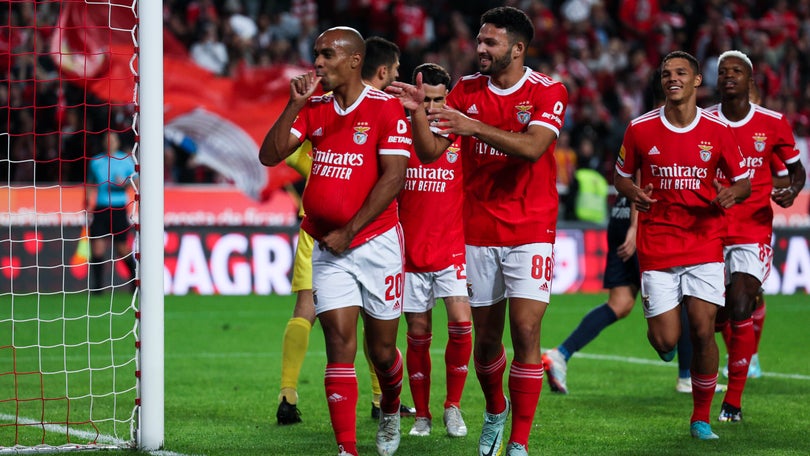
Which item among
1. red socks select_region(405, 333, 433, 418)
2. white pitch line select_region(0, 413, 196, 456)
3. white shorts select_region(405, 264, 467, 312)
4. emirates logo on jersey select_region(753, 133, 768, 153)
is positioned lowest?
white pitch line select_region(0, 413, 196, 456)

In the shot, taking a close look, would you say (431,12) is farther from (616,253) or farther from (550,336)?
(616,253)

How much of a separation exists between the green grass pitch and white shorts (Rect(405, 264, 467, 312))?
0.79m

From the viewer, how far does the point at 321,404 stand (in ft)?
27.9

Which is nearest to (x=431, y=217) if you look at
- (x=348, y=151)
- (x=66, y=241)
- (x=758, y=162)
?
(x=348, y=151)

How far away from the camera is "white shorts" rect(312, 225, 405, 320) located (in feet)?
19.8

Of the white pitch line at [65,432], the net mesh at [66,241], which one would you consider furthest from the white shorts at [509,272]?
the net mesh at [66,241]

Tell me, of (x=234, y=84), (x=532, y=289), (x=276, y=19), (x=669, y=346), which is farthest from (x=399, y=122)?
(x=276, y=19)

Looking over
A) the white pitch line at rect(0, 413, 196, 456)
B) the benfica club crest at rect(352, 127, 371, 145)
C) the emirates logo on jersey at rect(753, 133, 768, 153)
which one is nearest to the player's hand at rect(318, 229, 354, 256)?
the benfica club crest at rect(352, 127, 371, 145)

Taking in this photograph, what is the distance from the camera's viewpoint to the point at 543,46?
23422mm

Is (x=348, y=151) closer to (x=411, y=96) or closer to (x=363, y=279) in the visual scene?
(x=411, y=96)

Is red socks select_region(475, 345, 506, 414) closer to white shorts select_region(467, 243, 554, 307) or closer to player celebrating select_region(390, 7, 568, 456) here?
player celebrating select_region(390, 7, 568, 456)

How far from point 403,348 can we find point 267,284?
219 inches

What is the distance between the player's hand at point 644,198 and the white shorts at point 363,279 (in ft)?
5.53

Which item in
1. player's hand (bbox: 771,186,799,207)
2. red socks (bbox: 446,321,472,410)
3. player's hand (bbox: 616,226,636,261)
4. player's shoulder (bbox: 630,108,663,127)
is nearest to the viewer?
player's shoulder (bbox: 630,108,663,127)
